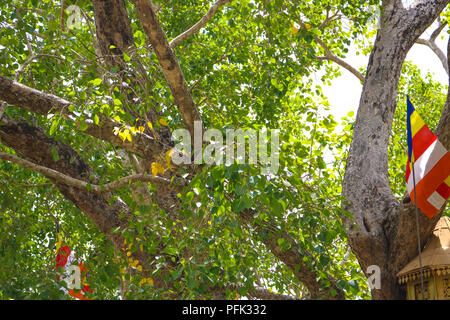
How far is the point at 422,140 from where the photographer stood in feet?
13.7

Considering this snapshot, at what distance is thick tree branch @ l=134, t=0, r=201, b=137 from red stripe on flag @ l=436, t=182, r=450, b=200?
192 cm

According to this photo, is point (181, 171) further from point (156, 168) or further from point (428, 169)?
point (428, 169)

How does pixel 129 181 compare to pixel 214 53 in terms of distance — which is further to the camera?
pixel 214 53

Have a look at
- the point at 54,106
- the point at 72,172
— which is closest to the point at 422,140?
the point at 54,106

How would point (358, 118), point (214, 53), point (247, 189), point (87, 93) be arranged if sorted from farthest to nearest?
point (214, 53) → point (358, 118) → point (87, 93) → point (247, 189)

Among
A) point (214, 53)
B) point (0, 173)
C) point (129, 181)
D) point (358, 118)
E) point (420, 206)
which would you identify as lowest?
point (420, 206)

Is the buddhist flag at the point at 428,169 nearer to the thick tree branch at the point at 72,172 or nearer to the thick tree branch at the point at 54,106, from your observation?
the thick tree branch at the point at 54,106

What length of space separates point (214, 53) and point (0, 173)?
10.4 ft

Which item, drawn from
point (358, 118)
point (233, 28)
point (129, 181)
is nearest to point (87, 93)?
point (129, 181)

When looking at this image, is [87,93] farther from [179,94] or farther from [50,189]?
[50,189]

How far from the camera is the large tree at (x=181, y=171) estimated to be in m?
3.78

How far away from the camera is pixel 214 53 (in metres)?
7.12

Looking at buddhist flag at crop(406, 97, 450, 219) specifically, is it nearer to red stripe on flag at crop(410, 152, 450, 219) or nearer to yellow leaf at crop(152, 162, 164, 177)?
red stripe on flag at crop(410, 152, 450, 219)

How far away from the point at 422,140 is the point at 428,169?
229mm
